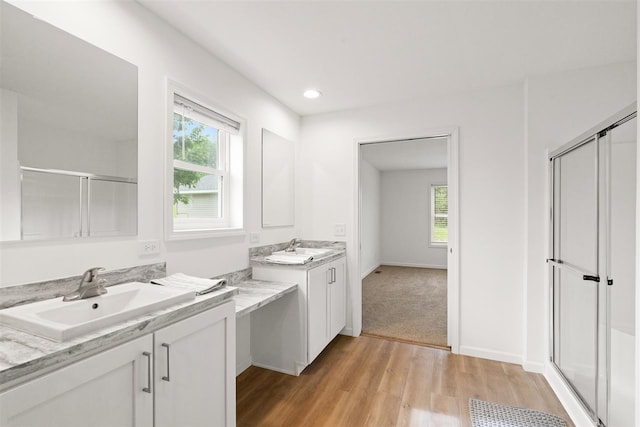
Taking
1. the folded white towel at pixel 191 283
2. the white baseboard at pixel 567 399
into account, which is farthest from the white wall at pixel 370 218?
the folded white towel at pixel 191 283

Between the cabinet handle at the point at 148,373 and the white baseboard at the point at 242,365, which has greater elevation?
the cabinet handle at the point at 148,373

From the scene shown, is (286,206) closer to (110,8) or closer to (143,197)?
(143,197)

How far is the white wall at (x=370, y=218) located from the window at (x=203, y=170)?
391cm

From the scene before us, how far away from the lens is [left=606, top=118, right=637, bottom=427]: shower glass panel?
5.04ft

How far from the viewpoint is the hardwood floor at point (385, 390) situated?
1.92 m

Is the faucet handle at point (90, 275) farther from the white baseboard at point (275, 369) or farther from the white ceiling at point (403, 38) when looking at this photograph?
the white baseboard at point (275, 369)

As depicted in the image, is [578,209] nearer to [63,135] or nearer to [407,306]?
[407,306]

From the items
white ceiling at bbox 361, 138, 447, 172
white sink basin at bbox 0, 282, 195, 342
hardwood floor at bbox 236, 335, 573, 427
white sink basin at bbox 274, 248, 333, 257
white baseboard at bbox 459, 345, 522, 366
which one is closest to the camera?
white sink basin at bbox 0, 282, 195, 342

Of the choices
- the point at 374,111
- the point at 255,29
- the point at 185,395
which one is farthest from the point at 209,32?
the point at 185,395

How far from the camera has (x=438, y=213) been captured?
7.21 m

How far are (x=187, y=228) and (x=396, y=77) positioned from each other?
2.00 metres

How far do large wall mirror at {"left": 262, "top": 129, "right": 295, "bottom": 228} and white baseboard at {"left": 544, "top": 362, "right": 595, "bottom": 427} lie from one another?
2437 millimetres

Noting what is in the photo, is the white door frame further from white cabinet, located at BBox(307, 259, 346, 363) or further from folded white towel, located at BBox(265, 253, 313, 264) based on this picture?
folded white towel, located at BBox(265, 253, 313, 264)

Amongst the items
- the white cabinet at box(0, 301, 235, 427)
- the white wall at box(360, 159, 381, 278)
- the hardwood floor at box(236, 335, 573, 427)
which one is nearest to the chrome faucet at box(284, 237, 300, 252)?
the hardwood floor at box(236, 335, 573, 427)
